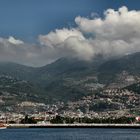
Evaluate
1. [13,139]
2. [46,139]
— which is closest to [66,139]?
[46,139]

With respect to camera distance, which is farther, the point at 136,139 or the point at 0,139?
the point at 0,139

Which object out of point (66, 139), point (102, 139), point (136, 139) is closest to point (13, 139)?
point (66, 139)

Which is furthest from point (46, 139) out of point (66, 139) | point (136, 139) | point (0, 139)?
point (136, 139)

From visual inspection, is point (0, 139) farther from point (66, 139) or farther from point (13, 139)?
point (66, 139)

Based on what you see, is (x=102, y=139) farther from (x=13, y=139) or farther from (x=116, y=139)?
(x=13, y=139)

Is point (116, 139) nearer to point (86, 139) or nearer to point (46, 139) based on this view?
point (86, 139)

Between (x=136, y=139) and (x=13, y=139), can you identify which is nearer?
(x=136, y=139)

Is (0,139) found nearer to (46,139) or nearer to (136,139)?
(46,139)

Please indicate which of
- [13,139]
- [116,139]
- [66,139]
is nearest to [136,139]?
[116,139]
